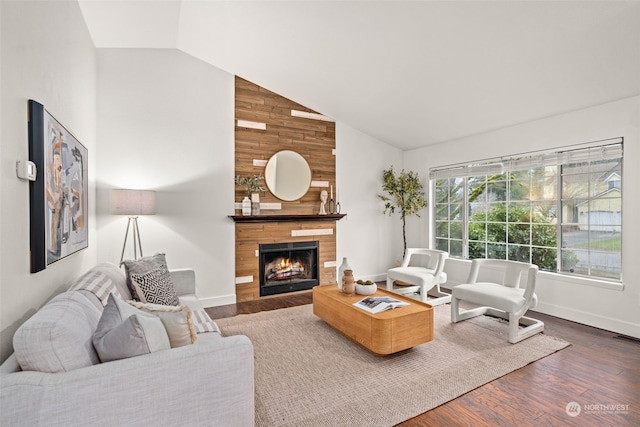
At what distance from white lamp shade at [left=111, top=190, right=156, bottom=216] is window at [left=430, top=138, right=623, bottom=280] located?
13.5ft

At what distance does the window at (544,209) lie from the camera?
3.24 meters

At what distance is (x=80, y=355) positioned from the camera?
47.9 inches

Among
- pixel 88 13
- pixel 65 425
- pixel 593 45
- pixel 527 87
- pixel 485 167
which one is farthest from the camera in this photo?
pixel 485 167

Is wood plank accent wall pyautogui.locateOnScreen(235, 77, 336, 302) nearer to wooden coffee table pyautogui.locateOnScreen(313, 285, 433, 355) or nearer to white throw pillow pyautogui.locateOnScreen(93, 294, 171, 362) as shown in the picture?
wooden coffee table pyautogui.locateOnScreen(313, 285, 433, 355)

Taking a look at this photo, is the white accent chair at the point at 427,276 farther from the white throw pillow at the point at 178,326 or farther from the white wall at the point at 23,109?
the white wall at the point at 23,109

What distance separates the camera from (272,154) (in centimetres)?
452

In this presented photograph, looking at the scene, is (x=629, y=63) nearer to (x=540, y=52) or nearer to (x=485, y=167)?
(x=540, y=52)

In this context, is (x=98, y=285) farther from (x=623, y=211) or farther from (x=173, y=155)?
(x=623, y=211)

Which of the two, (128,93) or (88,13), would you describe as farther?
(128,93)

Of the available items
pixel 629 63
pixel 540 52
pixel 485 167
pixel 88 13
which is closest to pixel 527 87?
pixel 540 52

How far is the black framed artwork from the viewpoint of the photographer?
1594mm

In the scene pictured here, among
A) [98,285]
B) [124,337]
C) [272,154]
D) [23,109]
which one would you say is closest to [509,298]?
[124,337]

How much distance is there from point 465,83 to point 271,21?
210cm

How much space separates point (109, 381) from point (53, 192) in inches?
51.6
